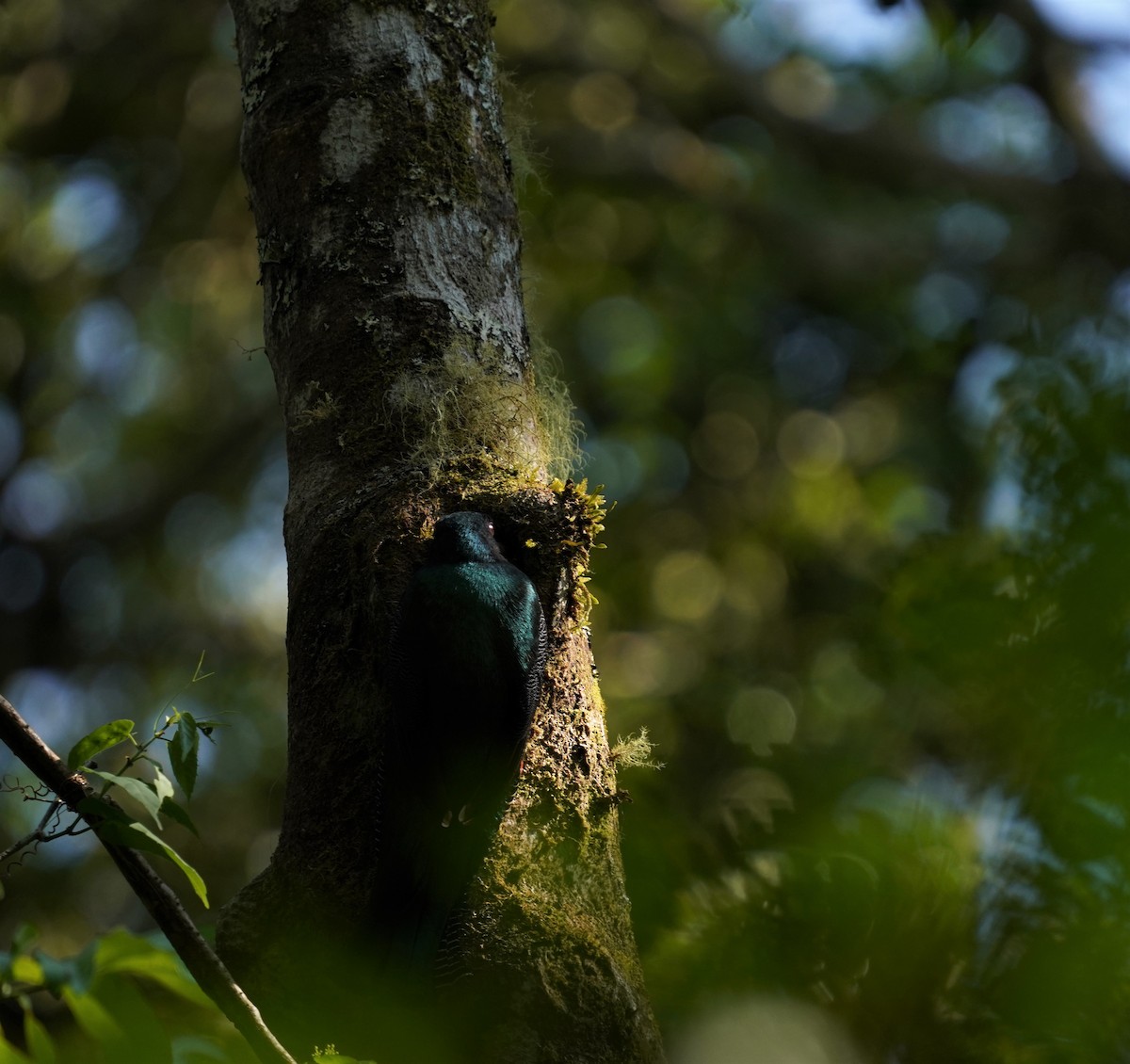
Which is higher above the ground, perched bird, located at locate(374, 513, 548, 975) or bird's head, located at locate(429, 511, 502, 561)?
bird's head, located at locate(429, 511, 502, 561)

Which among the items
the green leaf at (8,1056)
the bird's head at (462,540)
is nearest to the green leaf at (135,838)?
the green leaf at (8,1056)

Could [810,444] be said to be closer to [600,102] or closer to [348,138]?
[600,102]

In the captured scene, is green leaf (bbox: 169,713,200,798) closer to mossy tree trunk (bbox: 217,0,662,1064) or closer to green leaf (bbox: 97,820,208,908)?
green leaf (bbox: 97,820,208,908)

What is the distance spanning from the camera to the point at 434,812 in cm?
201

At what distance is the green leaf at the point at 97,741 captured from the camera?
158 centimetres

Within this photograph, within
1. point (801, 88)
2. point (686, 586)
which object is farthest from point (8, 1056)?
point (686, 586)

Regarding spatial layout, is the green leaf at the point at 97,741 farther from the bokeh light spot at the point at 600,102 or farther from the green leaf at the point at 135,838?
the bokeh light spot at the point at 600,102

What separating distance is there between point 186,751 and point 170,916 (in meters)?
0.31

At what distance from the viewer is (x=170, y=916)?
1478 millimetres

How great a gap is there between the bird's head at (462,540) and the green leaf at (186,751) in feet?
1.71

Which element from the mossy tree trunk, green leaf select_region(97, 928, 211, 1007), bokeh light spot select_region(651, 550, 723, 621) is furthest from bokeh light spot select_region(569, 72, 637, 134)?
green leaf select_region(97, 928, 211, 1007)

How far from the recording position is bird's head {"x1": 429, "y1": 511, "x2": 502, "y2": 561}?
2.14 m

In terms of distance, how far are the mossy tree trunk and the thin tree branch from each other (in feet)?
0.82

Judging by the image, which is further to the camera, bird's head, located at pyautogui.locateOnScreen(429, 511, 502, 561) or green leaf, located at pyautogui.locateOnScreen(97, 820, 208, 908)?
bird's head, located at pyautogui.locateOnScreen(429, 511, 502, 561)
